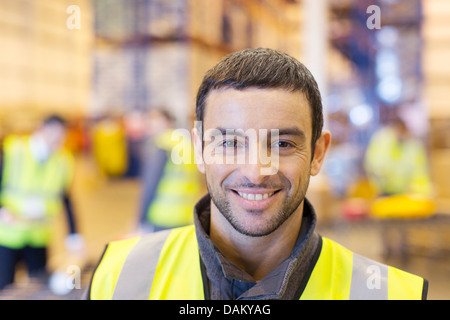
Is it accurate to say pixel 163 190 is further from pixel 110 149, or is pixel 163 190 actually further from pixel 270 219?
pixel 110 149

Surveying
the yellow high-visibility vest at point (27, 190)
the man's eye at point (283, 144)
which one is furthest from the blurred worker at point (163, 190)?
the man's eye at point (283, 144)

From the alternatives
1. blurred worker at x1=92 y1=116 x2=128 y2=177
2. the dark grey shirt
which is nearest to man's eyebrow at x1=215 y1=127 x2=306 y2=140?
the dark grey shirt

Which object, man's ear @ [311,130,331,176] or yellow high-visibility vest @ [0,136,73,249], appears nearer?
man's ear @ [311,130,331,176]

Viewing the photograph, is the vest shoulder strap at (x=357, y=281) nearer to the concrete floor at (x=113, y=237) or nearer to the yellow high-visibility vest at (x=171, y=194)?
the concrete floor at (x=113, y=237)

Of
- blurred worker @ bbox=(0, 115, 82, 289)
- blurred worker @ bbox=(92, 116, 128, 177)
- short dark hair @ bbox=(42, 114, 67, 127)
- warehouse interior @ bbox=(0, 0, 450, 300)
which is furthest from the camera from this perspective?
blurred worker @ bbox=(92, 116, 128, 177)

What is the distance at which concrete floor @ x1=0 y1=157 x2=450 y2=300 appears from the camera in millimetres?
2305

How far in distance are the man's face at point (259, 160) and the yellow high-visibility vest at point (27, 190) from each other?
2515 mm

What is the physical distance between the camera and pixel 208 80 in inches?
40.7

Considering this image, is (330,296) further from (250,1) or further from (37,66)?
(37,66)

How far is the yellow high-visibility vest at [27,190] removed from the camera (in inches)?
123

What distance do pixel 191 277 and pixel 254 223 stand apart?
0.72 feet

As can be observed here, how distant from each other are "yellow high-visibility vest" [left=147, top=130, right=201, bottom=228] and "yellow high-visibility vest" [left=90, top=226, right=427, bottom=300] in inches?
80.6

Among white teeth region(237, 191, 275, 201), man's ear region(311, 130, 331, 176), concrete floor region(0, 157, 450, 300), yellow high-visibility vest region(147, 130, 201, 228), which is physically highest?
man's ear region(311, 130, 331, 176)

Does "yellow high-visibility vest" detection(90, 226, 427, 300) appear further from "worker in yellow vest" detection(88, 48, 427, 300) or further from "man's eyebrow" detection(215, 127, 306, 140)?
"man's eyebrow" detection(215, 127, 306, 140)
